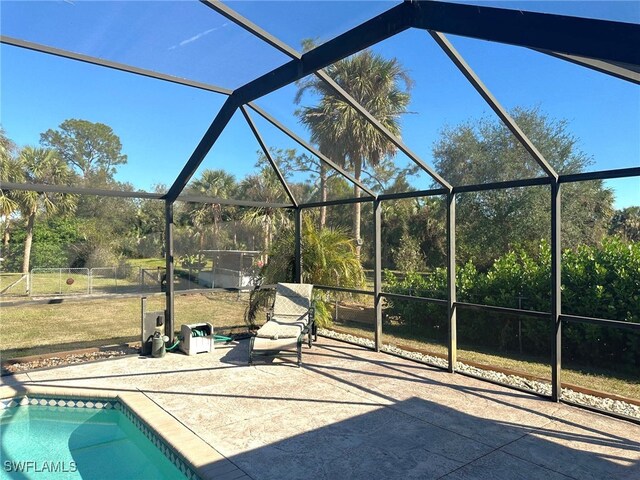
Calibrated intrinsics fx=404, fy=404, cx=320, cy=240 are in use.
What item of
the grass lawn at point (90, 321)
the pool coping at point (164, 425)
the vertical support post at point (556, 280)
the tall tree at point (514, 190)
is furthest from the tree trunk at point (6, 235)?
the vertical support post at point (556, 280)

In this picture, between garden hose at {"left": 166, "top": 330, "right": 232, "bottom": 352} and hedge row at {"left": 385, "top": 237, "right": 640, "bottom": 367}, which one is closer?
garden hose at {"left": 166, "top": 330, "right": 232, "bottom": 352}

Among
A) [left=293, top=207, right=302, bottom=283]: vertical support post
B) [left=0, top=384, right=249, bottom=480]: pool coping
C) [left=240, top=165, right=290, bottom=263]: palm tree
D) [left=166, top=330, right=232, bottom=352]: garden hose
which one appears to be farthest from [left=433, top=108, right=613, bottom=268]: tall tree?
[left=0, top=384, right=249, bottom=480]: pool coping

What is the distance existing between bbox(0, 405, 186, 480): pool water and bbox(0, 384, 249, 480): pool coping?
157mm

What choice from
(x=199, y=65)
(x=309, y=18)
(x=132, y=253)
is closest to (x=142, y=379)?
(x=199, y=65)

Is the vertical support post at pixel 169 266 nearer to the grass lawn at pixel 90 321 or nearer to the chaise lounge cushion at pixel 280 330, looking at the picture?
the grass lawn at pixel 90 321

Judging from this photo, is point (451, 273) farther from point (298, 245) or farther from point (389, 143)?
point (389, 143)

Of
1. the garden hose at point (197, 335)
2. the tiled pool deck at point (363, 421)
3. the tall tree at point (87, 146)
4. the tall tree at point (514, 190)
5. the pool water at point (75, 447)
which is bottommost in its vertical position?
the pool water at point (75, 447)

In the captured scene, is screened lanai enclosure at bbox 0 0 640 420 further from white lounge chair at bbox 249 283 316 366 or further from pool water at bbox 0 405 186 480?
pool water at bbox 0 405 186 480

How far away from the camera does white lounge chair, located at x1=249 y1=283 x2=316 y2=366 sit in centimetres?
581

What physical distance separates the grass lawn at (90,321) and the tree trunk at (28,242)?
1.21 meters

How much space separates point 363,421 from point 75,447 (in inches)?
114

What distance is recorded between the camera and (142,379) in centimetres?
525

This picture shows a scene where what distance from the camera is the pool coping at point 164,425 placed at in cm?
308

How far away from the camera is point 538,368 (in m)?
6.98
